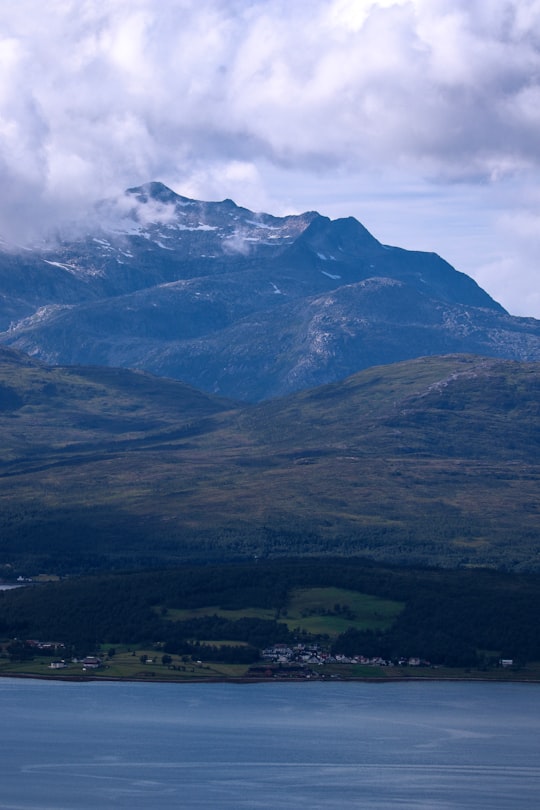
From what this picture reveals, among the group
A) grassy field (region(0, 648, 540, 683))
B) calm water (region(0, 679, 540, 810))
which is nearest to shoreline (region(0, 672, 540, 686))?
grassy field (region(0, 648, 540, 683))

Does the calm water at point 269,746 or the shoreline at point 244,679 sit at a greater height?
the shoreline at point 244,679

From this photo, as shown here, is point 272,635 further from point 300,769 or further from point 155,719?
point 300,769

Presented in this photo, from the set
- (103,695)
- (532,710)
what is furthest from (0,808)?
(532,710)

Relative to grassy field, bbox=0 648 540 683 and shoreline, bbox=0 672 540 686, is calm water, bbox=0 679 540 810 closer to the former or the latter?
shoreline, bbox=0 672 540 686

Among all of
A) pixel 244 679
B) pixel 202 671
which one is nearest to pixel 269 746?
pixel 244 679

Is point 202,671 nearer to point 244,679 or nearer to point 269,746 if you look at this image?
point 244,679

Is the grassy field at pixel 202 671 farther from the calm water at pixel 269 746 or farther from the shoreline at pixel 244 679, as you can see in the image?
the calm water at pixel 269 746

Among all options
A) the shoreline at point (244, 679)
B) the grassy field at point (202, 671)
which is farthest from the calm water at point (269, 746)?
the grassy field at point (202, 671)

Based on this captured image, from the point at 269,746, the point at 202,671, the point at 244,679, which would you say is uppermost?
the point at 202,671
